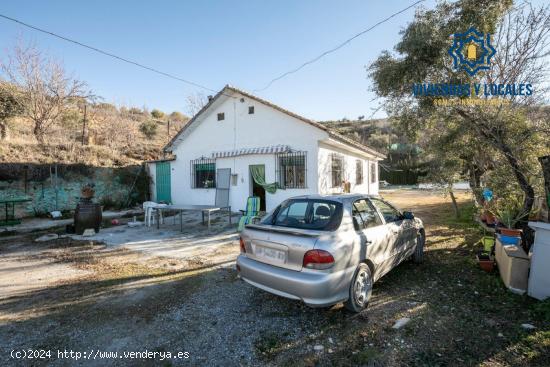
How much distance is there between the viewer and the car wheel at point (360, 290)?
3123 millimetres

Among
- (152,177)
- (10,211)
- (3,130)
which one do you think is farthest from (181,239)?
(3,130)

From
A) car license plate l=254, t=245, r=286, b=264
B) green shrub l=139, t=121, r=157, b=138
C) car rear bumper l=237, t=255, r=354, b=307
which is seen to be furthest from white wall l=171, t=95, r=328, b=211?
green shrub l=139, t=121, r=157, b=138

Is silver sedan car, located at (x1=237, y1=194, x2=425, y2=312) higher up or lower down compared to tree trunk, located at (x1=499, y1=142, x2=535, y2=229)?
lower down

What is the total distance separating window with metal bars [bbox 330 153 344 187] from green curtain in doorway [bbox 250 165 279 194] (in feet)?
8.73

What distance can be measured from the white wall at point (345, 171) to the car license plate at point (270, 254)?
6.94m

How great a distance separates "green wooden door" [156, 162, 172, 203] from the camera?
556 inches

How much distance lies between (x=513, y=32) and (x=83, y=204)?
11333 mm

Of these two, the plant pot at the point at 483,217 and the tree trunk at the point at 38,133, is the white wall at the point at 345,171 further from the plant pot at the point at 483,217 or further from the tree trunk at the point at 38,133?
the tree trunk at the point at 38,133

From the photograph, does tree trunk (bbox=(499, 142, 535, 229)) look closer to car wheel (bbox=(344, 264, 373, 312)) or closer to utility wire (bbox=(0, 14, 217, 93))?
car wheel (bbox=(344, 264, 373, 312))

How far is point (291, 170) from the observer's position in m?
10.6

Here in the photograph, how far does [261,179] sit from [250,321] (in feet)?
26.4

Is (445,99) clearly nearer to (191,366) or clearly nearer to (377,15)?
(377,15)

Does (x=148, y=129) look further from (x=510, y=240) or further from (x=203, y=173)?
(x=510, y=240)

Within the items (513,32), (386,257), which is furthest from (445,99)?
(386,257)
